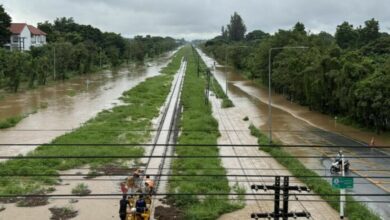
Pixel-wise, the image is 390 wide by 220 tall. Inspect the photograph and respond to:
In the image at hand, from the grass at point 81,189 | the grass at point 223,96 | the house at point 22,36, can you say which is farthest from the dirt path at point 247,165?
the house at point 22,36

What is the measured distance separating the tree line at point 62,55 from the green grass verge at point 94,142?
18015mm

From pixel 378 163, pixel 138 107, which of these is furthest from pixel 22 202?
pixel 138 107

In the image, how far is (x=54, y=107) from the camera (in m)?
51.3

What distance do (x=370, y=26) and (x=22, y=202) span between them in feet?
258

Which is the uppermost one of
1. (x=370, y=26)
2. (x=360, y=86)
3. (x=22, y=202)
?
(x=370, y=26)

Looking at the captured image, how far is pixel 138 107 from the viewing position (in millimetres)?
50156

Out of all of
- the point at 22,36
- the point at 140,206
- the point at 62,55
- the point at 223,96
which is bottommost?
the point at 140,206

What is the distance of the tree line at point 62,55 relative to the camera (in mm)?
64562

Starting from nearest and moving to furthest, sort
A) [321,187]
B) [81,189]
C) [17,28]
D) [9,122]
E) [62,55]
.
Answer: [81,189]
[321,187]
[9,122]
[62,55]
[17,28]

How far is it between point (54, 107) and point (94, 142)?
2272cm

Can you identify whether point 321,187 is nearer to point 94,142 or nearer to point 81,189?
point 81,189

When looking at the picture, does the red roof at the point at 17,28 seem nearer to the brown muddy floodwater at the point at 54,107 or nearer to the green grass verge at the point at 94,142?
the brown muddy floodwater at the point at 54,107

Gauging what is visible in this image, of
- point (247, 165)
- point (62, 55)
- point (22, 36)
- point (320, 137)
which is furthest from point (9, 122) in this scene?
point (22, 36)

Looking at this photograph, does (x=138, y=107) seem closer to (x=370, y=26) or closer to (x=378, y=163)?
(x=378, y=163)
